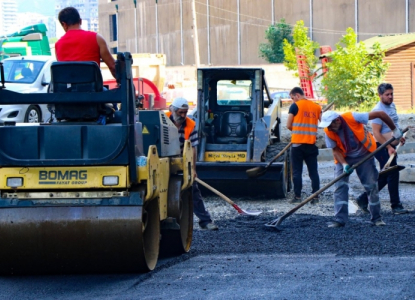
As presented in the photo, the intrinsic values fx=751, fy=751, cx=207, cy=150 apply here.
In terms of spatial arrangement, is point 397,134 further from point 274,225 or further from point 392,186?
point 274,225

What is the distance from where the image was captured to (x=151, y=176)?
5961mm

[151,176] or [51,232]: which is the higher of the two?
[151,176]

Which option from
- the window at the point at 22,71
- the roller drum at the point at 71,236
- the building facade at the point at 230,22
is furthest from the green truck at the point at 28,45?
the building facade at the point at 230,22

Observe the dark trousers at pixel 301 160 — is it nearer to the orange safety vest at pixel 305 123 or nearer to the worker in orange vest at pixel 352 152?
Result: the orange safety vest at pixel 305 123

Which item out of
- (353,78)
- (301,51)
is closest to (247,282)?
(353,78)

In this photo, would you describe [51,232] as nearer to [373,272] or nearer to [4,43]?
[373,272]

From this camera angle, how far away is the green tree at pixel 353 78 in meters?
29.6

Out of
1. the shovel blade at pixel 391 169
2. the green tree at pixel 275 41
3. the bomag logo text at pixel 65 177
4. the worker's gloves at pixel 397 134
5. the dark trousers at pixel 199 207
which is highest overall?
the green tree at pixel 275 41

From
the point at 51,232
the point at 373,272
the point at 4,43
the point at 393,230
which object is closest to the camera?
the point at 51,232

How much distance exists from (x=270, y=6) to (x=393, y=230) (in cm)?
4533

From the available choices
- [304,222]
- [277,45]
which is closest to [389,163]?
[304,222]

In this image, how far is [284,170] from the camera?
11656mm

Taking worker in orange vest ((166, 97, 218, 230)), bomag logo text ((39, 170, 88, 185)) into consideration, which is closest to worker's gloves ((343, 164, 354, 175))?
worker in orange vest ((166, 97, 218, 230))

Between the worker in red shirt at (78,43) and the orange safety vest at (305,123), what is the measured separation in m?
5.39
